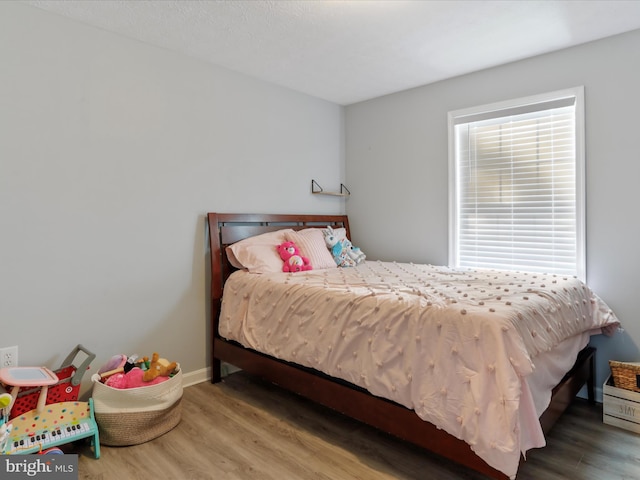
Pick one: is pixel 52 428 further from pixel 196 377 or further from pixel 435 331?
pixel 435 331

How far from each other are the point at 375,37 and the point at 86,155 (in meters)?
1.92

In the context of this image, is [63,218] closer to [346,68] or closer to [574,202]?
[346,68]

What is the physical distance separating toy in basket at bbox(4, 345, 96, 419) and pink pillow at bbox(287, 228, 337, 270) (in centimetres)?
157

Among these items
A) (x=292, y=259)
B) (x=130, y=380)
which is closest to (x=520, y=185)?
(x=292, y=259)

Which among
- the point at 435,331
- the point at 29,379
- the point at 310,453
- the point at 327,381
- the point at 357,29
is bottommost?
the point at 310,453

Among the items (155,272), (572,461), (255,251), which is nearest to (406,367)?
(572,461)

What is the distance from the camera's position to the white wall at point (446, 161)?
249cm

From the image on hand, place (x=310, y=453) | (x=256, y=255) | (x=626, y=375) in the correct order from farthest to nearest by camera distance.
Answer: (x=256, y=255) < (x=626, y=375) < (x=310, y=453)

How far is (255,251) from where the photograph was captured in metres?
2.89

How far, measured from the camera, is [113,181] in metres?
2.46

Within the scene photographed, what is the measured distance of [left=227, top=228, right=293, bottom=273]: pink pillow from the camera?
284 cm

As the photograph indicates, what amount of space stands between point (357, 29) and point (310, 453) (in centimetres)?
241

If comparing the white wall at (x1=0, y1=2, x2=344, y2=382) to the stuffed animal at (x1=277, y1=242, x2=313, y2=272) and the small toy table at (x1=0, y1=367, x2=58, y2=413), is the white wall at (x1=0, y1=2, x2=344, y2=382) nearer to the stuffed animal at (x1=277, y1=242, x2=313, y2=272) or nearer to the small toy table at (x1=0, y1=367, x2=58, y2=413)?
the small toy table at (x1=0, y1=367, x2=58, y2=413)

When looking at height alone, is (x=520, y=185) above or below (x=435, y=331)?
above
